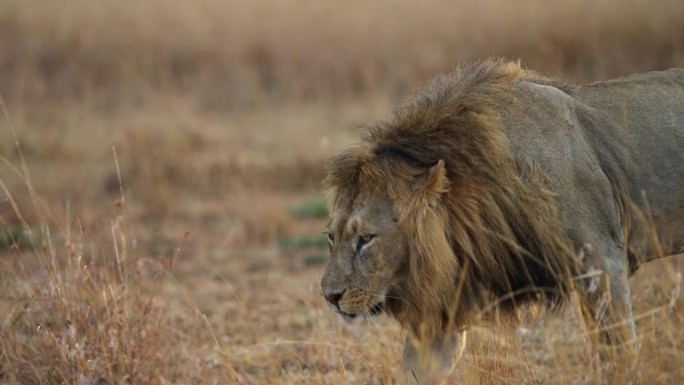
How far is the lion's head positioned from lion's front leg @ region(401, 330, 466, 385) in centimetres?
16

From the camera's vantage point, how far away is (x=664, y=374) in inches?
146

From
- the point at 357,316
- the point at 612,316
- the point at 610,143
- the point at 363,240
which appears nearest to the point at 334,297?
the point at 357,316

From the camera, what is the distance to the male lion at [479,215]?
4164 mm

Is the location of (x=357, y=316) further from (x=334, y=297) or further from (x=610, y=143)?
(x=610, y=143)

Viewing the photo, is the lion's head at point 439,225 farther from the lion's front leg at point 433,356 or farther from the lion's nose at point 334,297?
the lion's front leg at point 433,356

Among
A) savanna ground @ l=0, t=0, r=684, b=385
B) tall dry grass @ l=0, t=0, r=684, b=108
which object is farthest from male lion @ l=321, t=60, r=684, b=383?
tall dry grass @ l=0, t=0, r=684, b=108

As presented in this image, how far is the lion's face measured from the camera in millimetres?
4160

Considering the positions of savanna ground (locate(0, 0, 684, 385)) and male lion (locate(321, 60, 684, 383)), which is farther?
savanna ground (locate(0, 0, 684, 385))

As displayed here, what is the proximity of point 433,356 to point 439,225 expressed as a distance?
648 millimetres

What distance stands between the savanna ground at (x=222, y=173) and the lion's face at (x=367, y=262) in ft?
0.84

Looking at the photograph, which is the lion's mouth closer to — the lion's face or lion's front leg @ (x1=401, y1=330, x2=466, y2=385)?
the lion's face

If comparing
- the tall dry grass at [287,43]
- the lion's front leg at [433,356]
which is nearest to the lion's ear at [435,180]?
the lion's front leg at [433,356]

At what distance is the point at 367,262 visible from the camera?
4184mm

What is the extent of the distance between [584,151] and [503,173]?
403 millimetres
